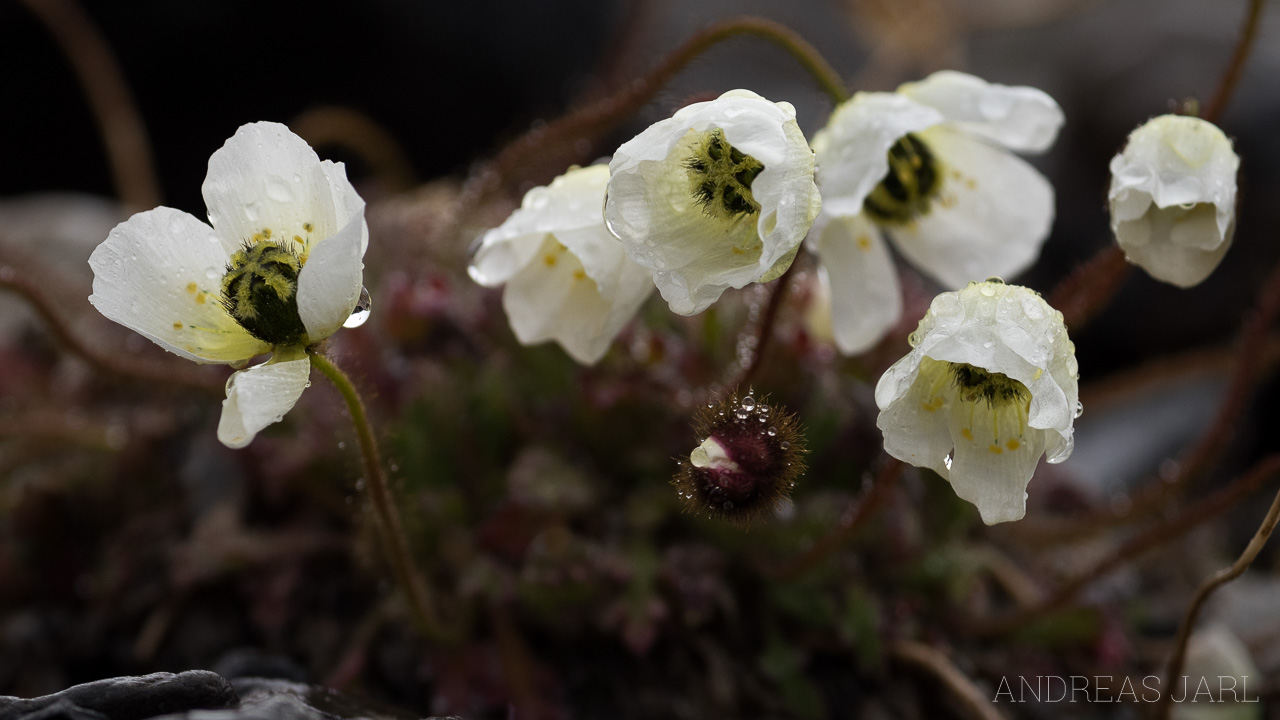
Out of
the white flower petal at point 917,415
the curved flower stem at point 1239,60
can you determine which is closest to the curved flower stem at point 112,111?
the white flower petal at point 917,415

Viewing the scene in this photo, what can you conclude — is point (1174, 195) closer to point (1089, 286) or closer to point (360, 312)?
point (1089, 286)

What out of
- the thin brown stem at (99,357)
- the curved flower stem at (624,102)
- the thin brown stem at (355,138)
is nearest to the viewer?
the curved flower stem at (624,102)

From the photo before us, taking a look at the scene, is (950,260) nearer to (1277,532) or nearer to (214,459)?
(214,459)

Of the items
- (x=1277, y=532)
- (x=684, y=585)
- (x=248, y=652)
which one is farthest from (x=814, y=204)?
(x=1277, y=532)

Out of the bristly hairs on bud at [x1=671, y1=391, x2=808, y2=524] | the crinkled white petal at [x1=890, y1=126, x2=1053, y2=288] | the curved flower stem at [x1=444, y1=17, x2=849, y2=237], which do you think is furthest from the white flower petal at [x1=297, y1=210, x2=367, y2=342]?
the crinkled white petal at [x1=890, y1=126, x2=1053, y2=288]

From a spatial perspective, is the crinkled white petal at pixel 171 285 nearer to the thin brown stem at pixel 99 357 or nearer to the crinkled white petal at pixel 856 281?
the thin brown stem at pixel 99 357

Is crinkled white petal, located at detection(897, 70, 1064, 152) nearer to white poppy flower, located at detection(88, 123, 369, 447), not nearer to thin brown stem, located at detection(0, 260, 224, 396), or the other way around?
white poppy flower, located at detection(88, 123, 369, 447)
